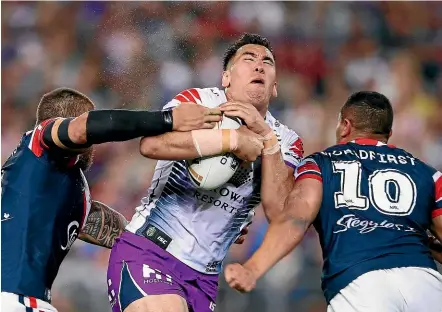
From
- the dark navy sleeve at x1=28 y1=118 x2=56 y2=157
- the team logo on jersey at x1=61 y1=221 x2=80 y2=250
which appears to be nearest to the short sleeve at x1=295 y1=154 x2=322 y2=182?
the team logo on jersey at x1=61 y1=221 x2=80 y2=250

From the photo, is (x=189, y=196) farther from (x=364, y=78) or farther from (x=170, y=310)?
(x=364, y=78)

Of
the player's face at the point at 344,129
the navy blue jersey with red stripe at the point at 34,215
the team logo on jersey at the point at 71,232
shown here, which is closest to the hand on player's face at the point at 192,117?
the navy blue jersey with red stripe at the point at 34,215

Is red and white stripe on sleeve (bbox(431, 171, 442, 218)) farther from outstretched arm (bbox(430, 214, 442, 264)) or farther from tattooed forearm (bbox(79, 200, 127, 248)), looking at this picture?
tattooed forearm (bbox(79, 200, 127, 248))

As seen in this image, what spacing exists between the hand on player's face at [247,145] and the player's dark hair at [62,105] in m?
1.15

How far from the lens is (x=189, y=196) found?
5.30 meters

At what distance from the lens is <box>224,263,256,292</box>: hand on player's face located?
4141 millimetres

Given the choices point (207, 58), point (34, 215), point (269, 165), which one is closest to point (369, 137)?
point (269, 165)

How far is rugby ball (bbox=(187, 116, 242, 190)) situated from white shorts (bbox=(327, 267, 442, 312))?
106 centimetres

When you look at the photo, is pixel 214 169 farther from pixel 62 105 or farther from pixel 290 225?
pixel 62 105

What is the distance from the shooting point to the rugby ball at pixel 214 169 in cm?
488

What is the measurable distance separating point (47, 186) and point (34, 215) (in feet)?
0.65

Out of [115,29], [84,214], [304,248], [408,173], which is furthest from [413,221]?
[115,29]

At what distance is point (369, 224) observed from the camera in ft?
16.7

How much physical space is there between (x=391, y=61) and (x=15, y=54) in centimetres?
547
